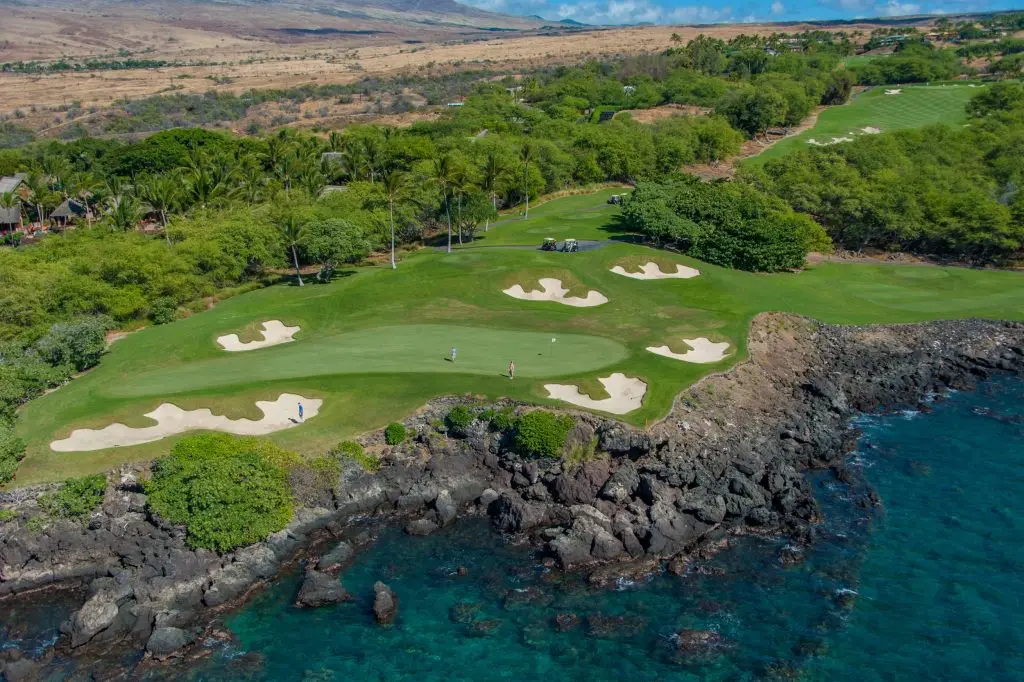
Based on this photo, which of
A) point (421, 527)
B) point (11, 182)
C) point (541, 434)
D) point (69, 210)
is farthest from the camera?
point (11, 182)

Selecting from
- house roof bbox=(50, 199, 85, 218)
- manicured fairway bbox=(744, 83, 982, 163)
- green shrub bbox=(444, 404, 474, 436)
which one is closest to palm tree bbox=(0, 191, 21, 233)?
house roof bbox=(50, 199, 85, 218)

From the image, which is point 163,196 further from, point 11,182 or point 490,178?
point 11,182

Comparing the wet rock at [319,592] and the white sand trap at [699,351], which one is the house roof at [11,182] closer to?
the wet rock at [319,592]

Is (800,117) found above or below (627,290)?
above

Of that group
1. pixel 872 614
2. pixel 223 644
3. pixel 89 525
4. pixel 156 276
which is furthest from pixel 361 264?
pixel 872 614

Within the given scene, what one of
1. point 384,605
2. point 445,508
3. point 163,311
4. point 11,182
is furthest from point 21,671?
point 11,182

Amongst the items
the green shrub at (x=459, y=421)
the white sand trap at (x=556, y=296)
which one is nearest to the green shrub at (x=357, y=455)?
the green shrub at (x=459, y=421)

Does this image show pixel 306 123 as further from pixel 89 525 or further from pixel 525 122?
pixel 89 525
